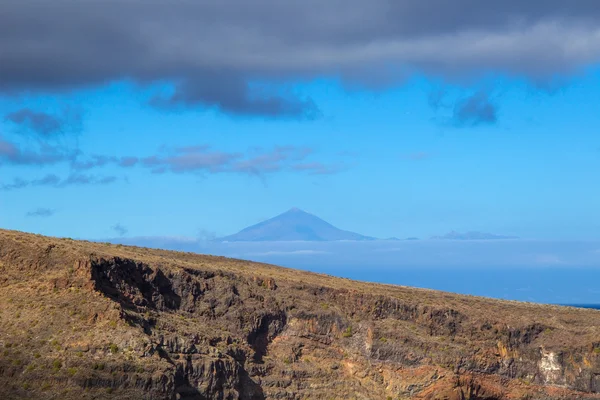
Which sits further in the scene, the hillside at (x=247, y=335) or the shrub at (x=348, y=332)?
the shrub at (x=348, y=332)

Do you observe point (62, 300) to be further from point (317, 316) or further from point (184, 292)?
point (317, 316)

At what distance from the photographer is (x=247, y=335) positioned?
290 ft

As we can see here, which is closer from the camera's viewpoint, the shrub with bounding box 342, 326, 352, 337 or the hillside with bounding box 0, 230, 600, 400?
the hillside with bounding box 0, 230, 600, 400

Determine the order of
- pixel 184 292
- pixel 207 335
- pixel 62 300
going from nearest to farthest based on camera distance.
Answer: pixel 62 300 < pixel 207 335 < pixel 184 292

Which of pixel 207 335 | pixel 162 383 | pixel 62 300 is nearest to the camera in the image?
pixel 162 383

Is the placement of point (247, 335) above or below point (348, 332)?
below

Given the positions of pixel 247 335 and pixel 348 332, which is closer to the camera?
pixel 247 335

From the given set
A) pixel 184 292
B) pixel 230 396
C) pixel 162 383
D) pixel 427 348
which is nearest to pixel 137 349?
pixel 162 383

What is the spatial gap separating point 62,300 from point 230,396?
46.7ft

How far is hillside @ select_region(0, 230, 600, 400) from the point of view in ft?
238

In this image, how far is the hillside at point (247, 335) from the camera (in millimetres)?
72562

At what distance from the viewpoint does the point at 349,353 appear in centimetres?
9081

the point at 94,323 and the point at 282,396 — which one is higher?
the point at 94,323

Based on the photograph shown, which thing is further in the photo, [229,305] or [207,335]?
[229,305]
